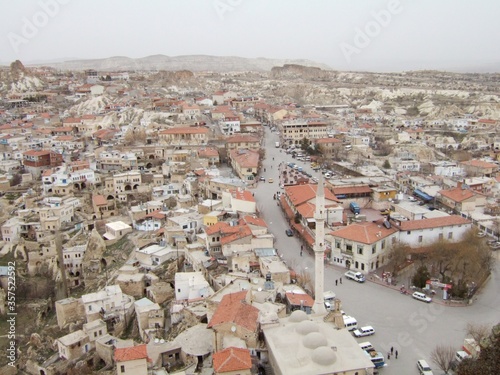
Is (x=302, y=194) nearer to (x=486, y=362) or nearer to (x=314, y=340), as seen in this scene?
(x=314, y=340)

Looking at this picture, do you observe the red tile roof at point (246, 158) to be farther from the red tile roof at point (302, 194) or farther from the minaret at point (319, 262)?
the minaret at point (319, 262)

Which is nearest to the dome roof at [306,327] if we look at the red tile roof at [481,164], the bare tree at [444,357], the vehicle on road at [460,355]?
the bare tree at [444,357]

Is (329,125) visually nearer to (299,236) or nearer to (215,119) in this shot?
(215,119)

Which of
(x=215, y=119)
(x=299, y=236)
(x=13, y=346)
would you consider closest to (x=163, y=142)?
(x=215, y=119)

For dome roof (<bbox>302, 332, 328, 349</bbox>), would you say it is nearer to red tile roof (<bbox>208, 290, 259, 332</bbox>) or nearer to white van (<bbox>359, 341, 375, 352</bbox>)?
red tile roof (<bbox>208, 290, 259, 332</bbox>)

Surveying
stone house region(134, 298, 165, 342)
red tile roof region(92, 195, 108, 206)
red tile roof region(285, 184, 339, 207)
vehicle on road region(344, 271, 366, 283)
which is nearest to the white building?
stone house region(134, 298, 165, 342)
